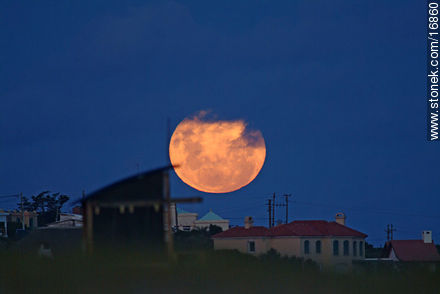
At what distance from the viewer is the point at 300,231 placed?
228 ft

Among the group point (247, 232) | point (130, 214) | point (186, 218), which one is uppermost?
point (130, 214)

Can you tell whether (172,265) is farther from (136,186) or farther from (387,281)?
(387,281)

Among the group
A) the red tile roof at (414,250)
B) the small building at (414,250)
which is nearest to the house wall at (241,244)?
the small building at (414,250)

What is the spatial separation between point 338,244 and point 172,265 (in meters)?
45.6

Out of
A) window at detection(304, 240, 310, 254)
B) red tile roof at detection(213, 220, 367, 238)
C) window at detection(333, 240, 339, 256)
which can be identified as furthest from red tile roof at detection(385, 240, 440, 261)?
window at detection(304, 240, 310, 254)

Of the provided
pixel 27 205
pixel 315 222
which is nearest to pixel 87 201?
pixel 315 222

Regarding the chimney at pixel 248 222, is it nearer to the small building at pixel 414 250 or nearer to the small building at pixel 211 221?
the small building at pixel 414 250

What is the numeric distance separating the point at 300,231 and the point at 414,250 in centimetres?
1453

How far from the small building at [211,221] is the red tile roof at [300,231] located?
1048 inches

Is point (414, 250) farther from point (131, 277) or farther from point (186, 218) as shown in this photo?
point (131, 277)

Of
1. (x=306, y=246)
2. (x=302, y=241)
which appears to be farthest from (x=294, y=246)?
(x=306, y=246)

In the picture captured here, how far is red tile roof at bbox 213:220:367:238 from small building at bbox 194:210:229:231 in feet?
87.3

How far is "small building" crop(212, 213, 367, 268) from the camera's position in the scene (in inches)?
2707

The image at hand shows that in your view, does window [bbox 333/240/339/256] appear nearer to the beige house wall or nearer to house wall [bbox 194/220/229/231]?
the beige house wall
